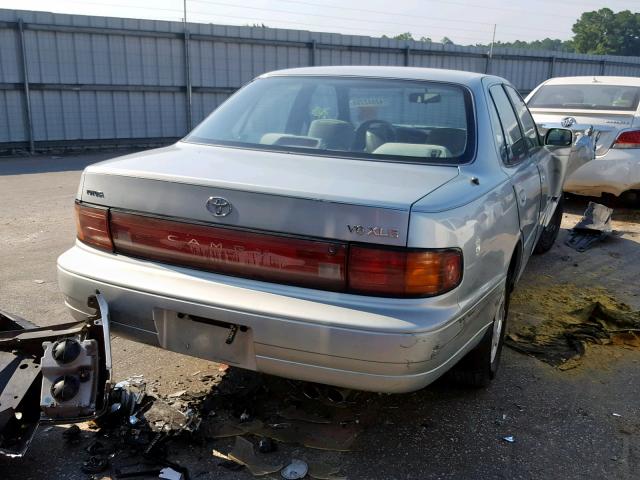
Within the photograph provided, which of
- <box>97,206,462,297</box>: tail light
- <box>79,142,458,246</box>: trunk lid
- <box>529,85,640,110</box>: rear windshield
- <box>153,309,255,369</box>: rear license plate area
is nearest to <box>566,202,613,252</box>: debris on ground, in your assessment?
<box>529,85,640,110</box>: rear windshield

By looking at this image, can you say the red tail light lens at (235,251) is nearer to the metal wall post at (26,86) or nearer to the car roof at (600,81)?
the car roof at (600,81)

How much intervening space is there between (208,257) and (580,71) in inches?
933

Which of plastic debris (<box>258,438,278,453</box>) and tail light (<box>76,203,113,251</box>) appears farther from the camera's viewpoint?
tail light (<box>76,203,113,251</box>)

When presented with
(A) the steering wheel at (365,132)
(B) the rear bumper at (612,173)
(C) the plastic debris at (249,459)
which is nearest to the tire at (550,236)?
(B) the rear bumper at (612,173)

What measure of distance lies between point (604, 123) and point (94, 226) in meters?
6.53

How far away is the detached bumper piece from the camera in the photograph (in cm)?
247

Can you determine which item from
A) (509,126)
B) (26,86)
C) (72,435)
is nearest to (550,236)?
(509,126)

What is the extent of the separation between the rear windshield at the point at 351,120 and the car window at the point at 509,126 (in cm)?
38

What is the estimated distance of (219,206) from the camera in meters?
2.62

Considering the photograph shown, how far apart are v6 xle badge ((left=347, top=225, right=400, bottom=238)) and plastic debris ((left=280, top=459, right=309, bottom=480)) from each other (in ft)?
3.43

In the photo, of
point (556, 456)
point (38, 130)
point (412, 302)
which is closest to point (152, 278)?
point (412, 302)

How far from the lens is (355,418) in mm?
3113

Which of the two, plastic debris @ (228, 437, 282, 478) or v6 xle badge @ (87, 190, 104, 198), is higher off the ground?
v6 xle badge @ (87, 190, 104, 198)

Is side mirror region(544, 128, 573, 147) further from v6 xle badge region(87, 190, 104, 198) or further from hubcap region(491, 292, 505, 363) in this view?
v6 xle badge region(87, 190, 104, 198)
